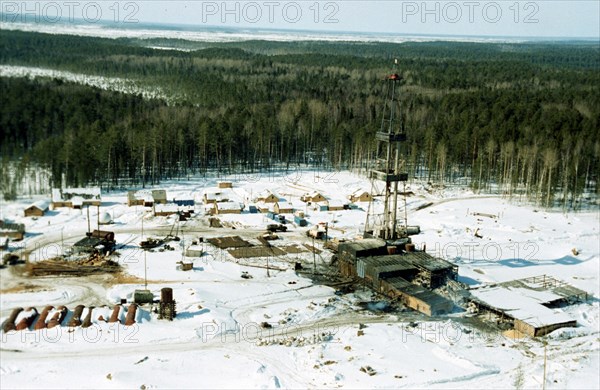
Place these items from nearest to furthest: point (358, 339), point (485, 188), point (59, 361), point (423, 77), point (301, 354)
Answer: point (59, 361), point (301, 354), point (358, 339), point (485, 188), point (423, 77)

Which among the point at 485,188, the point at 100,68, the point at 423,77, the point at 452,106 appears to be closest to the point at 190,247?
the point at 485,188

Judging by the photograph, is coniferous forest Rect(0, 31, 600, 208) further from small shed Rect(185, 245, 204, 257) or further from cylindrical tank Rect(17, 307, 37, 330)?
small shed Rect(185, 245, 204, 257)

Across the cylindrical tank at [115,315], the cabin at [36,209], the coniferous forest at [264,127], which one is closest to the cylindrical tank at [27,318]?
the cylindrical tank at [115,315]

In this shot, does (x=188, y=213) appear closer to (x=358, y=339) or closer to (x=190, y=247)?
(x=190, y=247)

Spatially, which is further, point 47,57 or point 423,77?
point 423,77

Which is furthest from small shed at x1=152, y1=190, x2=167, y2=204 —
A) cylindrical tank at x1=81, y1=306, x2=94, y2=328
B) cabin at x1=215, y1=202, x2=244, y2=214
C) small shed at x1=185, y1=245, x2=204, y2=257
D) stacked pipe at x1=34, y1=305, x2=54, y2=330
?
cylindrical tank at x1=81, y1=306, x2=94, y2=328

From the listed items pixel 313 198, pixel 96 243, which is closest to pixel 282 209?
pixel 313 198

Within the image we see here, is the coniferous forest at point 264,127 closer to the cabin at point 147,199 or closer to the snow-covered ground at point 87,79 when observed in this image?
the snow-covered ground at point 87,79
